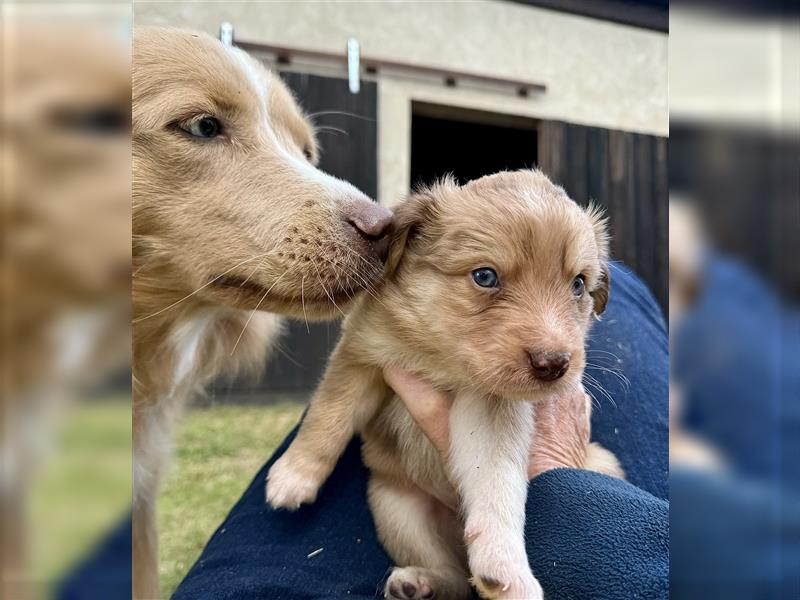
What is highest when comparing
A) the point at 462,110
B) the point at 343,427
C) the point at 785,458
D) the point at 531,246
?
the point at 462,110

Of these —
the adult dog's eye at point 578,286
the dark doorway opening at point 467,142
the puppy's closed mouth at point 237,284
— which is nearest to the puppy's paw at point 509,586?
the adult dog's eye at point 578,286

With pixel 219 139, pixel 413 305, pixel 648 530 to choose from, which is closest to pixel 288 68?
pixel 219 139

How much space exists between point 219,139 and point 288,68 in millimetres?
324

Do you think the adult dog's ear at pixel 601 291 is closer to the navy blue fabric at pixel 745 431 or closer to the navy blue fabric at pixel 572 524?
the navy blue fabric at pixel 572 524

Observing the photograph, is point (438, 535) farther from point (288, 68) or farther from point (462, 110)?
point (288, 68)

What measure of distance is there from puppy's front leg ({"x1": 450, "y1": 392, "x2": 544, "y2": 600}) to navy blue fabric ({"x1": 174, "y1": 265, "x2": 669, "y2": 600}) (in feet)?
0.22

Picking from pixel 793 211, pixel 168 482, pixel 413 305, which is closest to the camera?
pixel 793 211

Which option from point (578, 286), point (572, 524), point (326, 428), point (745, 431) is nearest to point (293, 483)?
point (326, 428)

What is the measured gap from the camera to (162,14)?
1082 millimetres

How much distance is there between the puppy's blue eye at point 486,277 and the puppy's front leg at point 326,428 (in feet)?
1.16

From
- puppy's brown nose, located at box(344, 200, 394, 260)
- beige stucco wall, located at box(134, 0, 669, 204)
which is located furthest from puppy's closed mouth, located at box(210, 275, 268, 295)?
beige stucco wall, located at box(134, 0, 669, 204)

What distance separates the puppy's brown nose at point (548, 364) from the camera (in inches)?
42.1

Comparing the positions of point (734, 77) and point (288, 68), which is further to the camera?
point (288, 68)

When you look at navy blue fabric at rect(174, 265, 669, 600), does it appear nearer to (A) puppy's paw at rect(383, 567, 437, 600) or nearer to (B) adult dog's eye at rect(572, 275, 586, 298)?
(A) puppy's paw at rect(383, 567, 437, 600)
